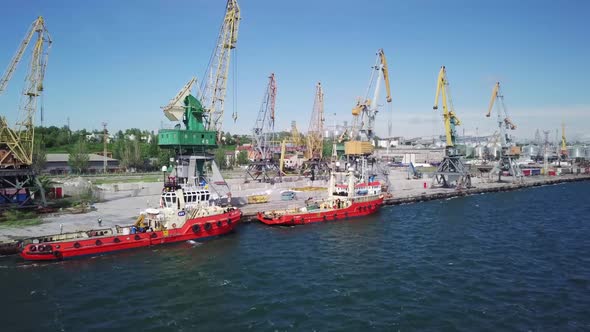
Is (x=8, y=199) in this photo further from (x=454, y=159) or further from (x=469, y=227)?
(x=454, y=159)

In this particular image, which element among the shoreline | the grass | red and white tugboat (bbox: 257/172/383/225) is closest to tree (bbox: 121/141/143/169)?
the grass

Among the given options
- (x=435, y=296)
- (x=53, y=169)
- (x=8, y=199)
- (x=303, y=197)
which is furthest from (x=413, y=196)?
(x=53, y=169)

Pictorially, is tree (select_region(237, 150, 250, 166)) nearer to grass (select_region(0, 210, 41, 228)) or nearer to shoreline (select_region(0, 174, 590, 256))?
shoreline (select_region(0, 174, 590, 256))

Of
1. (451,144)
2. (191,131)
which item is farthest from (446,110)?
(191,131)

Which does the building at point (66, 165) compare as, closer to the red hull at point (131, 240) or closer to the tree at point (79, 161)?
the tree at point (79, 161)

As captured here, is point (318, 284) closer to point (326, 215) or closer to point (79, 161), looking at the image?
point (326, 215)

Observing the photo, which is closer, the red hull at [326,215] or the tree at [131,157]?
the red hull at [326,215]

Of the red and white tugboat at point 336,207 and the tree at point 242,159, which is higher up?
the tree at point 242,159

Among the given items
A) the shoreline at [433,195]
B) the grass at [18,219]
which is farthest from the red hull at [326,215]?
the grass at [18,219]
